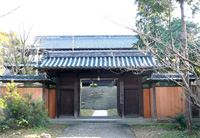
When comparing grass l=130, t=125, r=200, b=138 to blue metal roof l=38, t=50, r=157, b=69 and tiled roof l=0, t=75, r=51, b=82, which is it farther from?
tiled roof l=0, t=75, r=51, b=82

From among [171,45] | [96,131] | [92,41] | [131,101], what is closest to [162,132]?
[96,131]

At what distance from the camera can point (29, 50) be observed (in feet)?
56.8

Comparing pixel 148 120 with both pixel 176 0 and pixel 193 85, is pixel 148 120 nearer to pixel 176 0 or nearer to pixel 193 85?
pixel 193 85

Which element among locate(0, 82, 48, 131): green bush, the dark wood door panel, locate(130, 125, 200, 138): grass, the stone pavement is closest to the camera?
locate(130, 125, 200, 138): grass

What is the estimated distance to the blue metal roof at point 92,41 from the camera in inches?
1003

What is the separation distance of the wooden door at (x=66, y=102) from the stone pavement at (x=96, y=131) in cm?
150

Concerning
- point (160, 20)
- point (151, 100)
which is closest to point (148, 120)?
point (151, 100)

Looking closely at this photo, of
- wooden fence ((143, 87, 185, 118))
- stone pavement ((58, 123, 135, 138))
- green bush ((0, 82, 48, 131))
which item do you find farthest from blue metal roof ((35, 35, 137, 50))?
green bush ((0, 82, 48, 131))

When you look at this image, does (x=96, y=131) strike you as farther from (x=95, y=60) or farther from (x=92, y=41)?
(x=92, y=41)

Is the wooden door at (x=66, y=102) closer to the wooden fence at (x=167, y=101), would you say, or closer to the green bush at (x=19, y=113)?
the green bush at (x=19, y=113)

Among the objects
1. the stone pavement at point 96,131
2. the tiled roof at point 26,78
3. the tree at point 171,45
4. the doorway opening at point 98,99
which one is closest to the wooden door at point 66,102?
the tiled roof at point 26,78

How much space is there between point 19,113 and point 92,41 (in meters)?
20.0

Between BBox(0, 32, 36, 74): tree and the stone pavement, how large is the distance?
8.46 meters

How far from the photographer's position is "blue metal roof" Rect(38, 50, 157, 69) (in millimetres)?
9625
